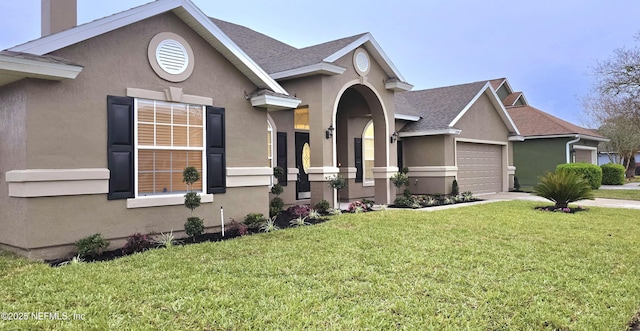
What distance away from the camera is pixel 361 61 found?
43.5 ft

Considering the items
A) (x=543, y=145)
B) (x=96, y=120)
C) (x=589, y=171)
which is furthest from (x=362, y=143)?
(x=543, y=145)

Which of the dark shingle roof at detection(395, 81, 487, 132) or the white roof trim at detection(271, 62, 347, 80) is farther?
the dark shingle roof at detection(395, 81, 487, 132)

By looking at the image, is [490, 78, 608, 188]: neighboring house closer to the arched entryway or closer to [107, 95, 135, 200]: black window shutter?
the arched entryway

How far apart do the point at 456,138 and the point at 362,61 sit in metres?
6.11

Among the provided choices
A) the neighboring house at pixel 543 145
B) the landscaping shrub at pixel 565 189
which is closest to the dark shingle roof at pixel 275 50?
the landscaping shrub at pixel 565 189

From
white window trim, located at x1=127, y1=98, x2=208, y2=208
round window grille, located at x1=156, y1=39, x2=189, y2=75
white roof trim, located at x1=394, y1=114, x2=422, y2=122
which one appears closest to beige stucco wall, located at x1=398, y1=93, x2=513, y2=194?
white roof trim, located at x1=394, y1=114, x2=422, y2=122

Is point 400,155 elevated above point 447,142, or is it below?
below

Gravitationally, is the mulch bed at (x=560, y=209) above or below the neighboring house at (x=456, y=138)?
below

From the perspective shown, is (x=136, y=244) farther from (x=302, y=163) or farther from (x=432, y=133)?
(x=432, y=133)

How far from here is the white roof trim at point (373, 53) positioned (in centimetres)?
1212

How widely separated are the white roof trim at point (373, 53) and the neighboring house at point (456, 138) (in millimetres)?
2933

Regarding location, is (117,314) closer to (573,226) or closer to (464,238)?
(464,238)

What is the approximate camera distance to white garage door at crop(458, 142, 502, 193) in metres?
18.1

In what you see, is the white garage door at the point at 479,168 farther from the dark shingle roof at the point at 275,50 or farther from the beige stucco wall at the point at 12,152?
the beige stucco wall at the point at 12,152
